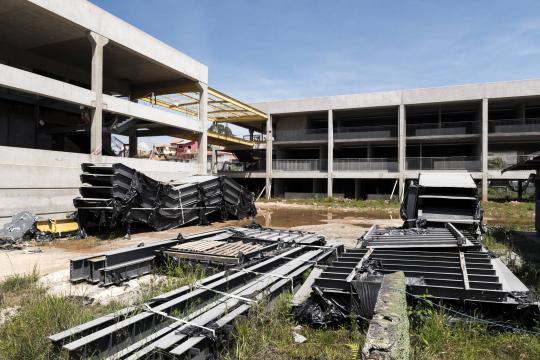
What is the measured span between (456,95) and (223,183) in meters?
22.6

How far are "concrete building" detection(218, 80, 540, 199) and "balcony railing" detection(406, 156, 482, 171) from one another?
7 centimetres

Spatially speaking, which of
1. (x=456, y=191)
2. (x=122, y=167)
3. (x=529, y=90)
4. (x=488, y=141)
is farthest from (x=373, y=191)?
(x=122, y=167)

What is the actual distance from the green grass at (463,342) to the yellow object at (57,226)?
37.0 ft

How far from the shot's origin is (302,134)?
3584cm

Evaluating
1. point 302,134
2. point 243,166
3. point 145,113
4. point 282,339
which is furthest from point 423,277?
point 243,166

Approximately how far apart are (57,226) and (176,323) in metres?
9.84

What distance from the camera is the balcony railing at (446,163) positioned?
1147 inches

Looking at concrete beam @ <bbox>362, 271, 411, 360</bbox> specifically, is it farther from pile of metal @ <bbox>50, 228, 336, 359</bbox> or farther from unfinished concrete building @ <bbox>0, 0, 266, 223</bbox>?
unfinished concrete building @ <bbox>0, 0, 266, 223</bbox>

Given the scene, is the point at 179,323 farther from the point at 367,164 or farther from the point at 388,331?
the point at 367,164

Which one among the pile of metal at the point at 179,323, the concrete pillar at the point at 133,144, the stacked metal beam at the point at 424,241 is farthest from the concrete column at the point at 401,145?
the pile of metal at the point at 179,323

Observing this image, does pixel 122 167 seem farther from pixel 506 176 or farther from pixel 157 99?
pixel 506 176

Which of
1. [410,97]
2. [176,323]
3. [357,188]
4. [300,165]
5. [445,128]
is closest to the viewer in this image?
[176,323]

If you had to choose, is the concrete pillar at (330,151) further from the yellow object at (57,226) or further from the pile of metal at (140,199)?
the yellow object at (57,226)

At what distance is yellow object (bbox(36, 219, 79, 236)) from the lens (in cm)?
1151
